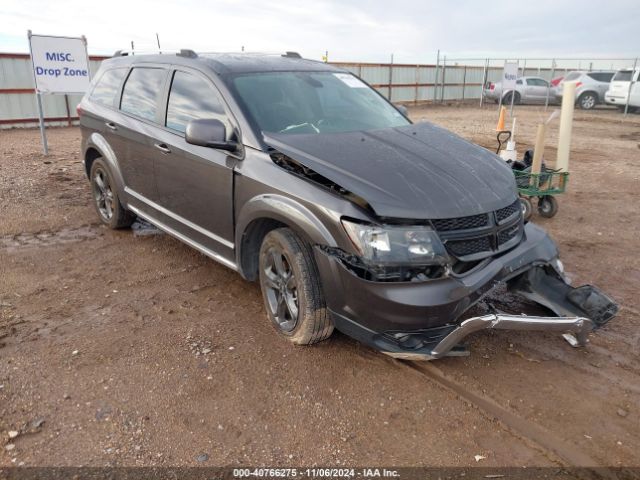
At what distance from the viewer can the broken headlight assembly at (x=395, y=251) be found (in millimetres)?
2816

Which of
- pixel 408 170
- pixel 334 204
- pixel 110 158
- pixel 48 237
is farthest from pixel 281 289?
pixel 48 237

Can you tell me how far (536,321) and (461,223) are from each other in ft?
2.28

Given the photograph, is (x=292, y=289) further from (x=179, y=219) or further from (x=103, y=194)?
(x=103, y=194)

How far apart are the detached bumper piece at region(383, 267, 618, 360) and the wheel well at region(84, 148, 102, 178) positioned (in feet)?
13.6

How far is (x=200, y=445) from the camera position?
264 cm

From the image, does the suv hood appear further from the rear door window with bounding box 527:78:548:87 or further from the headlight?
the rear door window with bounding box 527:78:548:87

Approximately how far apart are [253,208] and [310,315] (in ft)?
2.64

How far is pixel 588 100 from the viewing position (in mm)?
24031

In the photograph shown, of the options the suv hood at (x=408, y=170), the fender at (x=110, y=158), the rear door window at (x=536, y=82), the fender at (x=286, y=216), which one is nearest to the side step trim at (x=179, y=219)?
the fender at (x=110, y=158)

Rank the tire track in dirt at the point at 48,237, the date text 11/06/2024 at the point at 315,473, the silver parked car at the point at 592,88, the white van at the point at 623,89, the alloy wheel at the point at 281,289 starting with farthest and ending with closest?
1. the silver parked car at the point at 592,88
2. the white van at the point at 623,89
3. the tire track in dirt at the point at 48,237
4. the alloy wheel at the point at 281,289
5. the date text 11/06/2024 at the point at 315,473

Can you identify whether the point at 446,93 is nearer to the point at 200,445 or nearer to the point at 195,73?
the point at 195,73

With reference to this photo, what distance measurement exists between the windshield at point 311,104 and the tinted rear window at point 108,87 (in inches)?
74.5

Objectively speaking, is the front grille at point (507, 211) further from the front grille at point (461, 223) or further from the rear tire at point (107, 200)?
the rear tire at point (107, 200)

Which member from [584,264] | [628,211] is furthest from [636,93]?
[584,264]
